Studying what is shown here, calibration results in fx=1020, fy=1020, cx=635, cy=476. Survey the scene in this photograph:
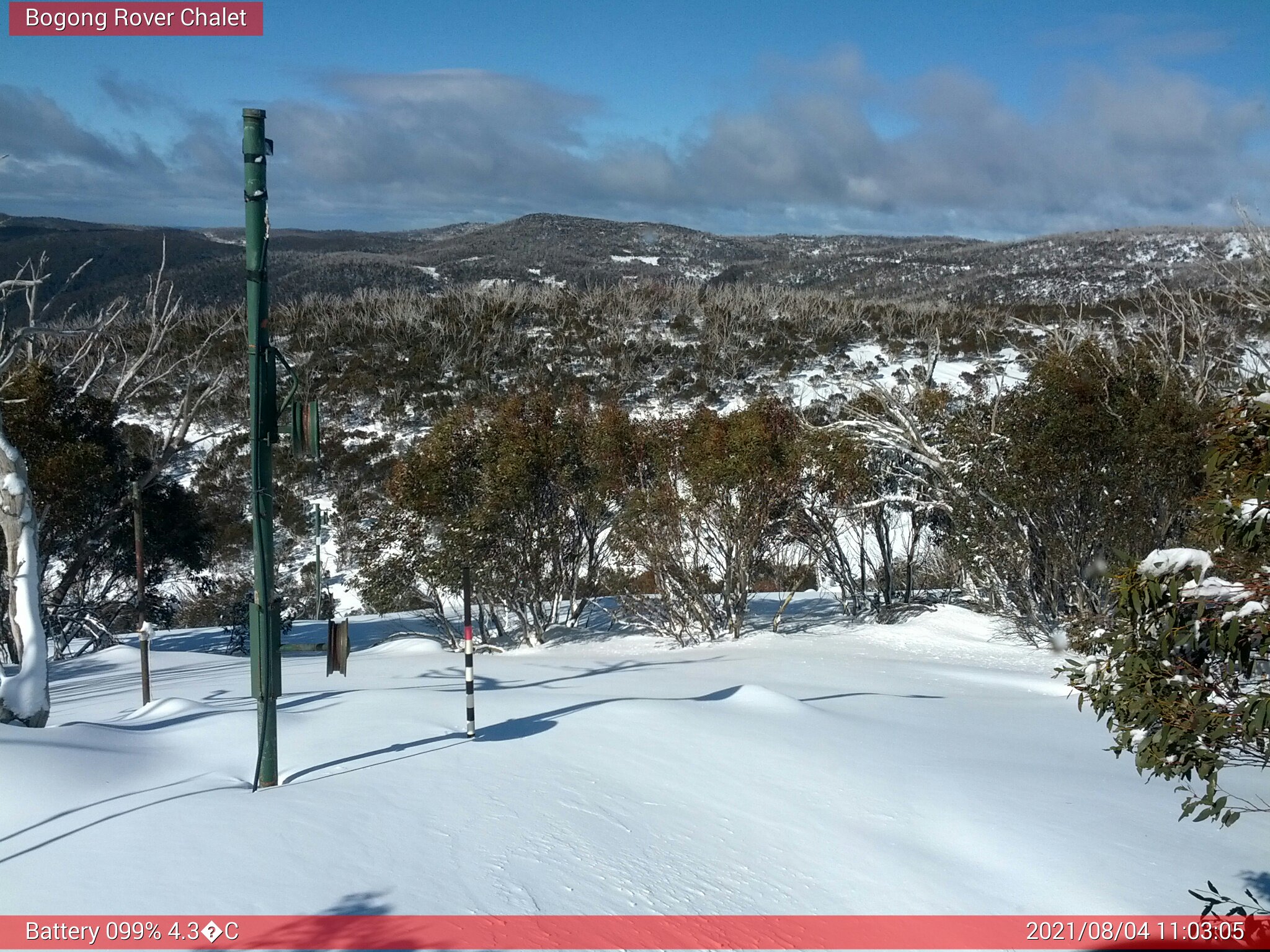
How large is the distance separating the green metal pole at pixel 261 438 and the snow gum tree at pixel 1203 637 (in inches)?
168

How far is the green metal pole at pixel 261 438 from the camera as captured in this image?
564cm

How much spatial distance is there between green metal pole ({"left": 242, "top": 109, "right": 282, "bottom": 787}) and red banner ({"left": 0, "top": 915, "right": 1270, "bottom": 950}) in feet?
6.38

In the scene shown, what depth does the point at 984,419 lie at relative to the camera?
15680 mm

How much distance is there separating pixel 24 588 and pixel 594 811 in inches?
220

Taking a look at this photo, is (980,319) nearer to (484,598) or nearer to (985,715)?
(484,598)

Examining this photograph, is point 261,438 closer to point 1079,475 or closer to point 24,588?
point 24,588

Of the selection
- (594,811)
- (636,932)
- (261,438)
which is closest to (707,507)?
(594,811)


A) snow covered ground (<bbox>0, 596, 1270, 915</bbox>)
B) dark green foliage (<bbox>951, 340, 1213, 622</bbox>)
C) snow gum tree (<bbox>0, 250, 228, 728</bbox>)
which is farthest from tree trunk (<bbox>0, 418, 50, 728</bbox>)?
dark green foliage (<bbox>951, 340, 1213, 622</bbox>)

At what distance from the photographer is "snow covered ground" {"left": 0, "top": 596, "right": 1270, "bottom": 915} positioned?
4.46 metres

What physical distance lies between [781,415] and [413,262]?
7321 centimetres

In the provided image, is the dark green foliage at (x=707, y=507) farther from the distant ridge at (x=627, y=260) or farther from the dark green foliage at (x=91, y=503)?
the distant ridge at (x=627, y=260)

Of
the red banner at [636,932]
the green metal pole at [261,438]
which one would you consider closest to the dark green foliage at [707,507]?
the green metal pole at [261,438]

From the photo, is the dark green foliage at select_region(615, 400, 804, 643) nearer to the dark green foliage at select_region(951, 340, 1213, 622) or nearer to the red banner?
the dark green foliage at select_region(951, 340, 1213, 622)

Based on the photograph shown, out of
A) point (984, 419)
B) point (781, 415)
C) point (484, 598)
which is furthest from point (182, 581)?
point (984, 419)
